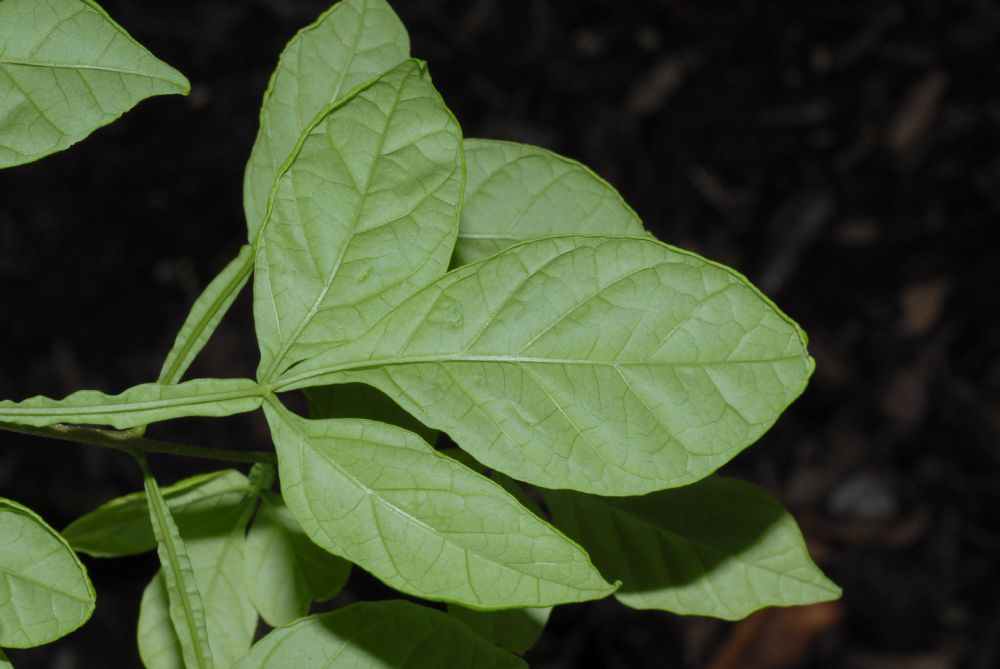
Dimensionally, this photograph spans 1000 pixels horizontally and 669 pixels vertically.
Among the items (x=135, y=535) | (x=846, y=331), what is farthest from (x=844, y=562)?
(x=135, y=535)

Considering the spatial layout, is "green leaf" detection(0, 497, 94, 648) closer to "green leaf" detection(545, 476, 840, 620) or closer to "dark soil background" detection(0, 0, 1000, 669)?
"green leaf" detection(545, 476, 840, 620)

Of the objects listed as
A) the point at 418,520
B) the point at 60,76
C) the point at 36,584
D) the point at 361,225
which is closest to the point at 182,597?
the point at 36,584

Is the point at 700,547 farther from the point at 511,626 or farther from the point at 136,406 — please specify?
the point at 136,406

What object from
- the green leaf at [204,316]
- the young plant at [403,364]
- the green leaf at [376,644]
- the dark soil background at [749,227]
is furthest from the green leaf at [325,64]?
the dark soil background at [749,227]

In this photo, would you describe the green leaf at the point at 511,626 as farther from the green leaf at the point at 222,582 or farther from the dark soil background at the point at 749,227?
the dark soil background at the point at 749,227

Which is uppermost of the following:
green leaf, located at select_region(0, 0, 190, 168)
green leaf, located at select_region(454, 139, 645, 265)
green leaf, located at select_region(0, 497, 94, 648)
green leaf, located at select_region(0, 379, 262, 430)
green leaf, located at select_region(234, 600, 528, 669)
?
green leaf, located at select_region(0, 0, 190, 168)

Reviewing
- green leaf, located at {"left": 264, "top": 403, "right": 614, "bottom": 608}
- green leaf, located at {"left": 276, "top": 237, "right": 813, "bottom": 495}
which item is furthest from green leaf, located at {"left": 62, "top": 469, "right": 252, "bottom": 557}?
green leaf, located at {"left": 276, "top": 237, "right": 813, "bottom": 495}

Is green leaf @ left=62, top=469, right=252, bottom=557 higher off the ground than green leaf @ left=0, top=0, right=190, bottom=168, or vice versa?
green leaf @ left=0, top=0, right=190, bottom=168
